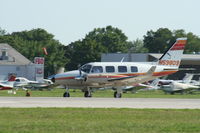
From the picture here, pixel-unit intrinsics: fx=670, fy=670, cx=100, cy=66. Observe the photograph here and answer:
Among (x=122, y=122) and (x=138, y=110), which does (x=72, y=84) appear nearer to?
(x=138, y=110)

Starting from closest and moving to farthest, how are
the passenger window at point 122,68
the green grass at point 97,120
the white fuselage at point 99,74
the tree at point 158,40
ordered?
the green grass at point 97,120, the white fuselage at point 99,74, the passenger window at point 122,68, the tree at point 158,40

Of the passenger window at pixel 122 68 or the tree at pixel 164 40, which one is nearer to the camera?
Answer: the passenger window at pixel 122 68

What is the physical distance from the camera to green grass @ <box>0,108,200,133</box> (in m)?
22.2

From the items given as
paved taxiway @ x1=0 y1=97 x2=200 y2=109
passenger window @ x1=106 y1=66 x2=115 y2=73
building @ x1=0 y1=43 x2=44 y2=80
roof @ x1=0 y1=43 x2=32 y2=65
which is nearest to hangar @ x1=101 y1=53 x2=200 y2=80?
building @ x1=0 y1=43 x2=44 y2=80

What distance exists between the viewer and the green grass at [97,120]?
2220 centimetres

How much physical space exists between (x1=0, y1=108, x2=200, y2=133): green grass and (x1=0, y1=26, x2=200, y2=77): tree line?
372 ft

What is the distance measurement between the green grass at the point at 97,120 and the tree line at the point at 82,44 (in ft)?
372

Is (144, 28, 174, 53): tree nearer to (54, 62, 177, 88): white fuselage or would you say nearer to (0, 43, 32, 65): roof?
(0, 43, 32, 65): roof

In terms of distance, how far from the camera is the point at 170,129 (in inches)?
891

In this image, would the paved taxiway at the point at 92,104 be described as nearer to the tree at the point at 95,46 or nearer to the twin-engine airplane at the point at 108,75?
the twin-engine airplane at the point at 108,75

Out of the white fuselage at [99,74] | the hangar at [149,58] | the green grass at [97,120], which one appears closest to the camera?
the green grass at [97,120]

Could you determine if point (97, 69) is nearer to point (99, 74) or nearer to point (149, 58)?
point (99, 74)

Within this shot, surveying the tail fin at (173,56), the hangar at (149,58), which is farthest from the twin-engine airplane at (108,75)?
the hangar at (149,58)

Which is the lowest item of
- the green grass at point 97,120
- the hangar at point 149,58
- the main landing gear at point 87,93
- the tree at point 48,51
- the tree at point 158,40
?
the green grass at point 97,120
